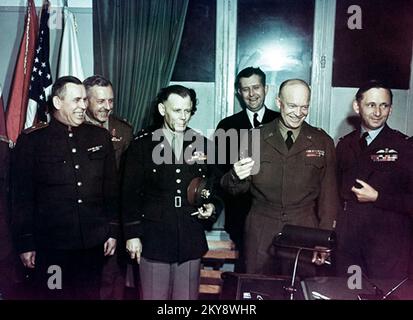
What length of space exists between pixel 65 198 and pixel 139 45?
49.8 inches

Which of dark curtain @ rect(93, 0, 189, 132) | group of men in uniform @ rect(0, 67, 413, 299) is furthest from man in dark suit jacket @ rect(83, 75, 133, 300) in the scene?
dark curtain @ rect(93, 0, 189, 132)

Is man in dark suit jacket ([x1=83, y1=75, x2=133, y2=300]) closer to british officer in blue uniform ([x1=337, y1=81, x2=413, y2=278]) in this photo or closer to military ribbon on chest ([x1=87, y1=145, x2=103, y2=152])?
military ribbon on chest ([x1=87, y1=145, x2=103, y2=152])

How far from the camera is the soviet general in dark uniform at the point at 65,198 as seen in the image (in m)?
1.95

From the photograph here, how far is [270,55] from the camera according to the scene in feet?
9.96

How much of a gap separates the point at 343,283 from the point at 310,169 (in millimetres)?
699

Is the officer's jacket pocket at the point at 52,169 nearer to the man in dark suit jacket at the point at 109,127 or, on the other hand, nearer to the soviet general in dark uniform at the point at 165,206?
the soviet general in dark uniform at the point at 165,206

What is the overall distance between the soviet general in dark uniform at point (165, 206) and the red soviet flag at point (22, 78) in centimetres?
118

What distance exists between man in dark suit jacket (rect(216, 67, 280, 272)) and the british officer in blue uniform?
2.22 ft

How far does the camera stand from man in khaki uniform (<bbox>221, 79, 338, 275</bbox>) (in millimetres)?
2059

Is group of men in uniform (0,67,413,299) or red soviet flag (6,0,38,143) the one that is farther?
red soviet flag (6,0,38,143)

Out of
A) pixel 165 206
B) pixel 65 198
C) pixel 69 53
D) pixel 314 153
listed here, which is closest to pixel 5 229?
pixel 65 198

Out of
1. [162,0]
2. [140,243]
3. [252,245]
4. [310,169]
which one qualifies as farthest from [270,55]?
[140,243]

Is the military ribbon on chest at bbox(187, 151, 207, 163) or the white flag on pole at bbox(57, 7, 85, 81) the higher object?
the white flag on pole at bbox(57, 7, 85, 81)

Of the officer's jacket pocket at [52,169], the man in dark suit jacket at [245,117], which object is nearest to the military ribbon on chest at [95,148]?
the officer's jacket pocket at [52,169]
